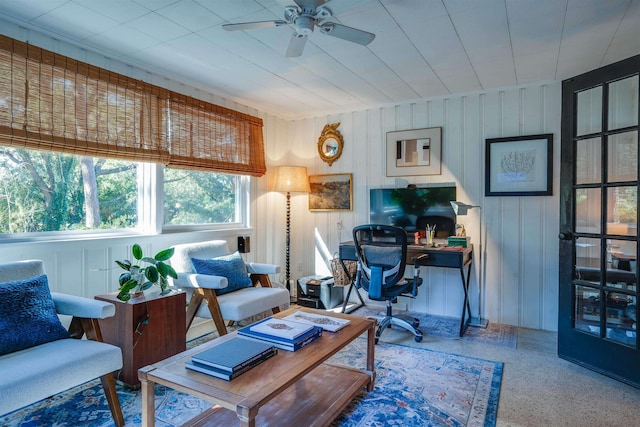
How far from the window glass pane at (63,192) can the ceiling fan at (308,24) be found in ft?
5.24

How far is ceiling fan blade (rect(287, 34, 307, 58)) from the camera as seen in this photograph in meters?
2.06

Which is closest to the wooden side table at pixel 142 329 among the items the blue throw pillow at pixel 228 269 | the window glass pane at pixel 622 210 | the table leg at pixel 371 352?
the blue throw pillow at pixel 228 269

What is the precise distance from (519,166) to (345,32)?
2274mm

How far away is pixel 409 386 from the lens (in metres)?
2.30

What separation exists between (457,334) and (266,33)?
2797 mm

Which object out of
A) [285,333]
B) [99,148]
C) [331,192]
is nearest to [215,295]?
[285,333]

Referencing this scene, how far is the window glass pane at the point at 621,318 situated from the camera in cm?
233

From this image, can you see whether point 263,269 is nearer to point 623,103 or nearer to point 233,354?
point 233,354

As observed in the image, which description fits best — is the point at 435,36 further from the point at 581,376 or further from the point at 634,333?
the point at 581,376

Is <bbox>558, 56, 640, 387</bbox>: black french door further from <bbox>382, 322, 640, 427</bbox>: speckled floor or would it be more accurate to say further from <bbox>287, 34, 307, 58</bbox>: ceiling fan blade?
<bbox>287, 34, 307, 58</bbox>: ceiling fan blade

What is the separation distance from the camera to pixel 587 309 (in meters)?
2.57

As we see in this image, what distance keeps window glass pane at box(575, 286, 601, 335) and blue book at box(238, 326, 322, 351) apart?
1.92 m

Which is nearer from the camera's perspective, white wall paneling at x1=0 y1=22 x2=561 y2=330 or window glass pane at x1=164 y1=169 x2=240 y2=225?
white wall paneling at x1=0 y1=22 x2=561 y2=330

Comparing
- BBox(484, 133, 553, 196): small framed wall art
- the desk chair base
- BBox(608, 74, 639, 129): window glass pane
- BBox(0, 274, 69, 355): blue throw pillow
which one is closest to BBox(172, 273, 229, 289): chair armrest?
BBox(0, 274, 69, 355): blue throw pillow
